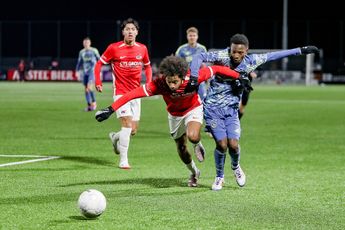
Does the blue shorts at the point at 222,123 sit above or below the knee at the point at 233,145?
above

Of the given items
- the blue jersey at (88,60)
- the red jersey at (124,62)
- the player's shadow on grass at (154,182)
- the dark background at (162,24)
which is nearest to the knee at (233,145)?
the player's shadow on grass at (154,182)

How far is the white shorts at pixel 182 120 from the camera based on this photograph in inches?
419

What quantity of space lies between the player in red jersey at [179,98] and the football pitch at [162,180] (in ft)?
2.24

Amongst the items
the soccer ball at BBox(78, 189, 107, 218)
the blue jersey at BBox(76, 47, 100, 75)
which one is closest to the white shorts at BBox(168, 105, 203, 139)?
the soccer ball at BBox(78, 189, 107, 218)

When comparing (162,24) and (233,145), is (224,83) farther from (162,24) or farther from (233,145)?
(162,24)

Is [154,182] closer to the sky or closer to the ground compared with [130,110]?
closer to the ground

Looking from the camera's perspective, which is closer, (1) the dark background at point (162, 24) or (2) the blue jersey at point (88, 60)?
(2) the blue jersey at point (88, 60)

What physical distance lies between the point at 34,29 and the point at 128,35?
61846 millimetres

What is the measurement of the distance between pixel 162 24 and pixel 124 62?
191ft

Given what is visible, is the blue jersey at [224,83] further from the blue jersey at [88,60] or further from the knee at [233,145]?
the blue jersey at [88,60]

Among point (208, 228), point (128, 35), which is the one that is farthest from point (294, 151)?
point (208, 228)

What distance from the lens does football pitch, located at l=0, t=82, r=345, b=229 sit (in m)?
8.34

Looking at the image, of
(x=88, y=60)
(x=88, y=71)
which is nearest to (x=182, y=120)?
(x=88, y=71)

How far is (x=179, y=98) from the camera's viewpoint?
1045cm
